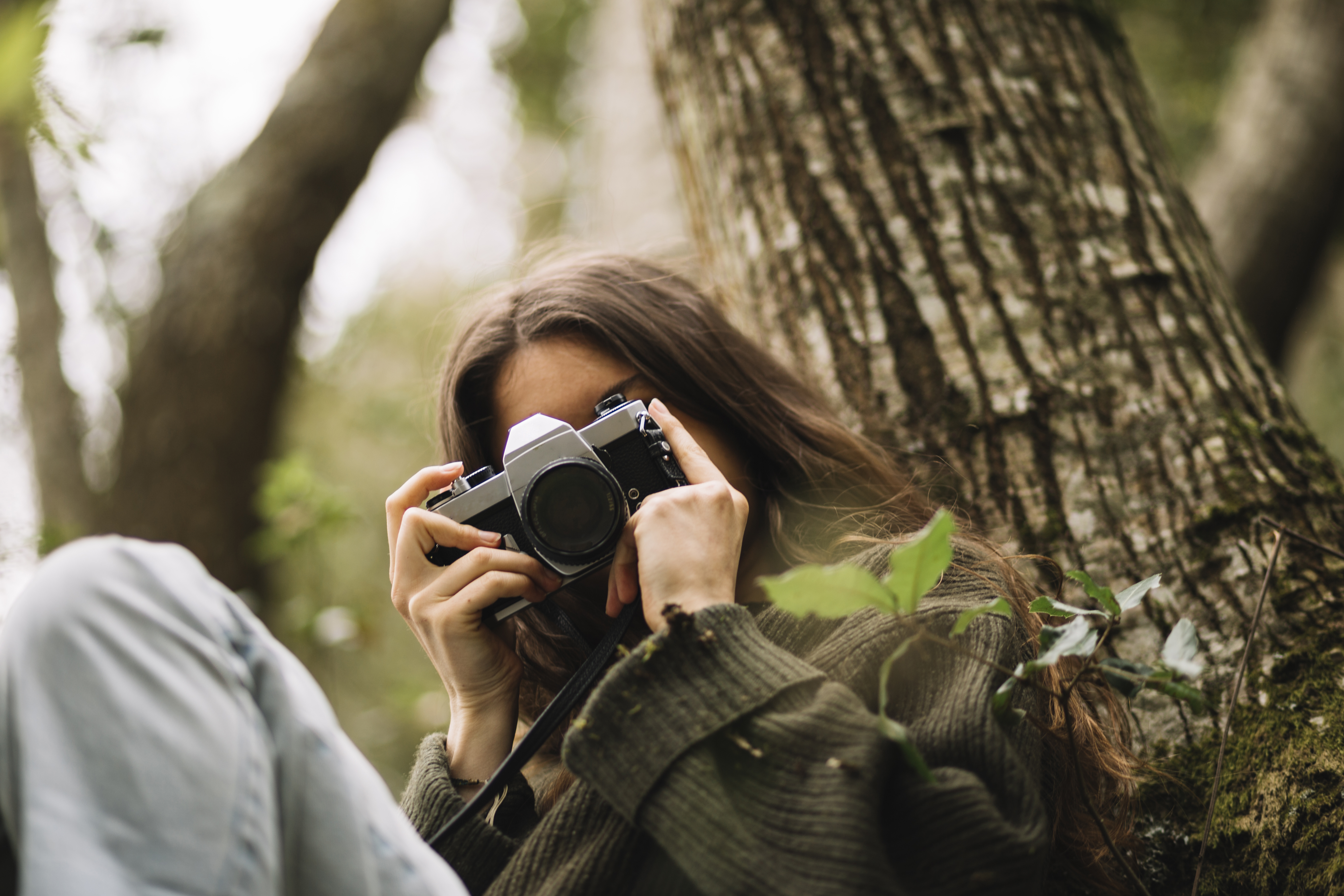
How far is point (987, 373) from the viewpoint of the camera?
4.42 feet

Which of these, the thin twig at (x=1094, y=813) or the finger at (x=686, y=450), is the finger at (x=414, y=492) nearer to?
the finger at (x=686, y=450)

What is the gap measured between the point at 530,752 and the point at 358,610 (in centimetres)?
179

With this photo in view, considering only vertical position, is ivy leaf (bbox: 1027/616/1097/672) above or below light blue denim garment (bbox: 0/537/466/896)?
below

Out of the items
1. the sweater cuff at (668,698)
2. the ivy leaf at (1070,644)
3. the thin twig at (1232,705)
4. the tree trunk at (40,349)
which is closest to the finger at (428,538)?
the sweater cuff at (668,698)

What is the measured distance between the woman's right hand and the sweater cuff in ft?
0.96

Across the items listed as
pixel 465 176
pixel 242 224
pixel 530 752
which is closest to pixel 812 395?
pixel 530 752

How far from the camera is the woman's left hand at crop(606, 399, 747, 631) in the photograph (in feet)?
3.11

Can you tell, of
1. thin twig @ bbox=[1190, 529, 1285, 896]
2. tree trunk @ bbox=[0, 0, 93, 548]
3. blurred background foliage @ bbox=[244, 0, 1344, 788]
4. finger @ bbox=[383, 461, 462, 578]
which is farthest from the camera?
blurred background foliage @ bbox=[244, 0, 1344, 788]

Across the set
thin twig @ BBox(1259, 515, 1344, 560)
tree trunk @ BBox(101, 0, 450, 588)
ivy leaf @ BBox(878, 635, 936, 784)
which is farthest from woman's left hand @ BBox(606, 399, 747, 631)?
tree trunk @ BBox(101, 0, 450, 588)

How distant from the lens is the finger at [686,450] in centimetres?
107

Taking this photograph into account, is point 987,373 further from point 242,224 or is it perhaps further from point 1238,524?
point 242,224

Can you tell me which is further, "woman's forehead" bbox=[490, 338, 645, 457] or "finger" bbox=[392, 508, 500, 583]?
"woman's forehead" bbox=[490, 338, 645, 457]

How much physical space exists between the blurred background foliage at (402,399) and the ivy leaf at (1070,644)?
1132 millimetres

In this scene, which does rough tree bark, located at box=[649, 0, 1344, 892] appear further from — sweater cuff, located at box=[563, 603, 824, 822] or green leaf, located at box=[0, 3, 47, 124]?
green leaf, located at box=[0, 3, 47, 124]
